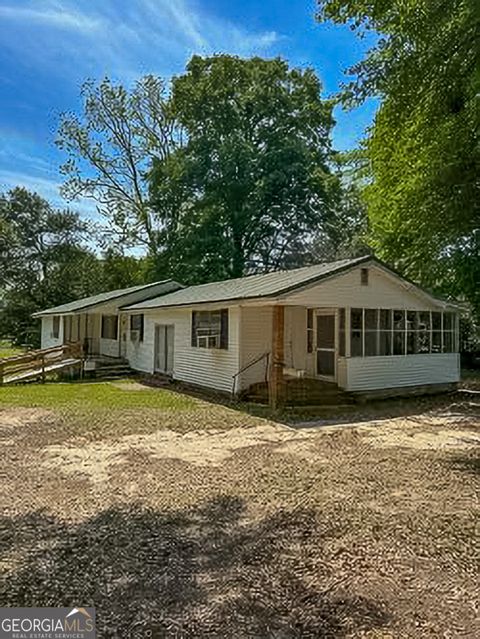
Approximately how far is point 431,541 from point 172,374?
13301mm

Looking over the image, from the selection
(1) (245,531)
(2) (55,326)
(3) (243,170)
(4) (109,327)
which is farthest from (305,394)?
(3) (243,170)

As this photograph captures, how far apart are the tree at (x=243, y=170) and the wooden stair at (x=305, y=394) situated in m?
16.5

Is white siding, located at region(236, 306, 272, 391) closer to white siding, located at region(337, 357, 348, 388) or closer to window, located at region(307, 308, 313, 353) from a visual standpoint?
window, located at region(307, 308, 313, 353)

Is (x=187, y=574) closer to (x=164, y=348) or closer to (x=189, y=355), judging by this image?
(x=189, y=355)

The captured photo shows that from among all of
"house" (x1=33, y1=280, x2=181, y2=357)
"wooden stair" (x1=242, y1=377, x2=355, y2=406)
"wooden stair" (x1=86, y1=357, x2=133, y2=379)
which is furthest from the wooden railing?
"wooden stair" (x1=242, y1=377, x2=355, y2=406)

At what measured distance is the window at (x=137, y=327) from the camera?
65.2ft

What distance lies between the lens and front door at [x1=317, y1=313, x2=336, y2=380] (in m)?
13.7

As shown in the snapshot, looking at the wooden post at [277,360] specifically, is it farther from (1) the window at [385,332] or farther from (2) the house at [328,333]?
(1) the window at [385,332]

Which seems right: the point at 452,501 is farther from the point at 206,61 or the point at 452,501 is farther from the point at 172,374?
the point at 206,61

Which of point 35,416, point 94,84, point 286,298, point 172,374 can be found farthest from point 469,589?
point 94,84

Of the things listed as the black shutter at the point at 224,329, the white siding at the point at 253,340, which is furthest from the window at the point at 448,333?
the black shutter at the point at 224,329

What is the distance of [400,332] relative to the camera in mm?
14188

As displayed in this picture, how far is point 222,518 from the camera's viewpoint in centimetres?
488

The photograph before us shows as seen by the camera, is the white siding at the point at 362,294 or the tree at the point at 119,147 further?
the tree at the point at 119,147
